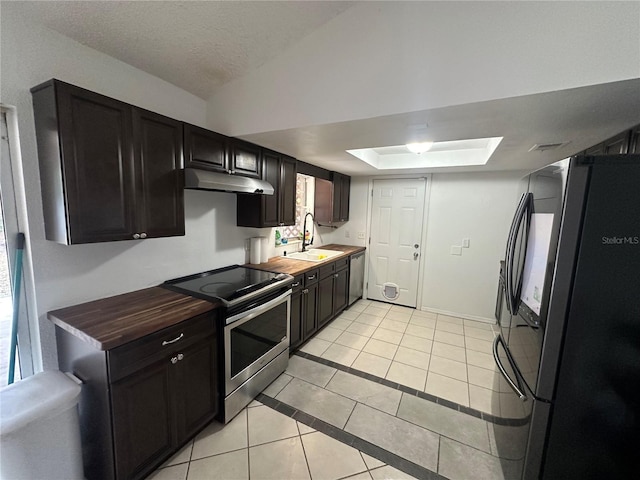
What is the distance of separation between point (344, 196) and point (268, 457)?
3.58 meters

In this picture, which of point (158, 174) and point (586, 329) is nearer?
point (586, 329)

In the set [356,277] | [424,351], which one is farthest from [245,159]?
[424,351]

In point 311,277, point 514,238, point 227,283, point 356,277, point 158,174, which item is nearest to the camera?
point 514,238

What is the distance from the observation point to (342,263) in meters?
3.74

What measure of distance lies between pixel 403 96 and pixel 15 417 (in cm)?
246

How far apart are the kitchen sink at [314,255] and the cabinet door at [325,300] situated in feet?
1.07

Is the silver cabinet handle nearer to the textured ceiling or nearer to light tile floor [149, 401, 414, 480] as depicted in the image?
light tile floor [149, 401, 414, 480]

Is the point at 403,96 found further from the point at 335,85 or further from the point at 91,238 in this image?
the point at 91,238

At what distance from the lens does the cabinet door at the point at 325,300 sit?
10.6ft

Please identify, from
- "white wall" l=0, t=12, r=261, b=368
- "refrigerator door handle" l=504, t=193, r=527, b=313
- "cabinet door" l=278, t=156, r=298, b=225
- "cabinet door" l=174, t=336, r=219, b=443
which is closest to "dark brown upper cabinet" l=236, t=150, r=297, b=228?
"cabinet door" l=278, t=156, r=298, b=225

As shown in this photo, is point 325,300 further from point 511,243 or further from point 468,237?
point 468,237

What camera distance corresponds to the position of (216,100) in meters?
2.25

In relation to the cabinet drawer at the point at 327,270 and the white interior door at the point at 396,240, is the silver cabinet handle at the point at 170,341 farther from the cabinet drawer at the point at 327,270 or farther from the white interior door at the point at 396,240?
the white interior door at the point at 396,240

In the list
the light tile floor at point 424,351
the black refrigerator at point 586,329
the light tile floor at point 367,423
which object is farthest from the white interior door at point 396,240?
the black refrigerator at point 586,329
